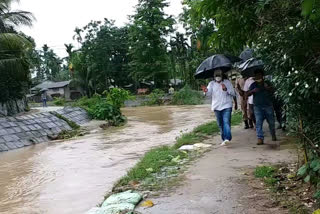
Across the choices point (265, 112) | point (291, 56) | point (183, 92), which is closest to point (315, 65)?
point (291, 56)

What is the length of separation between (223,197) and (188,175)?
121 cm

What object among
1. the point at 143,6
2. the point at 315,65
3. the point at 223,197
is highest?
the point at 143,6

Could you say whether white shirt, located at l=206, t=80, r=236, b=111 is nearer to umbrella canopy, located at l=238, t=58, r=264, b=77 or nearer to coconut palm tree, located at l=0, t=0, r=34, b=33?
umbrella canopy, located at l=238, t=58, r=264, b=77

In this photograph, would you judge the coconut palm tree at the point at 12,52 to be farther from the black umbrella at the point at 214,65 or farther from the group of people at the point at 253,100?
the group of people at the point at 253,100

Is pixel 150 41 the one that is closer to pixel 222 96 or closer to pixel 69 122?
pixel 69 122

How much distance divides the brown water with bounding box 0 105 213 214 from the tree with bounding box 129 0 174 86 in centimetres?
2946

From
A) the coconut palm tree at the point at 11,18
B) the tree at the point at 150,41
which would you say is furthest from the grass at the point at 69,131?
the tree at the point at 150,41

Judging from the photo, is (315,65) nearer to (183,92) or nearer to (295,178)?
(295,178)

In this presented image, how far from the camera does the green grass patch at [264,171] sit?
4785mm

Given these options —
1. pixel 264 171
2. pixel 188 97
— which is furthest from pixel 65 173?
pixel 188 97

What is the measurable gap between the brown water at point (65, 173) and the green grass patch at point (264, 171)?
241cm

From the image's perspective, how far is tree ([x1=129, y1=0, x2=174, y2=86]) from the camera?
4269 centimetres

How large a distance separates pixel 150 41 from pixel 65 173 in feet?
119

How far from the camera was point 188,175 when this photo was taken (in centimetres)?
531
